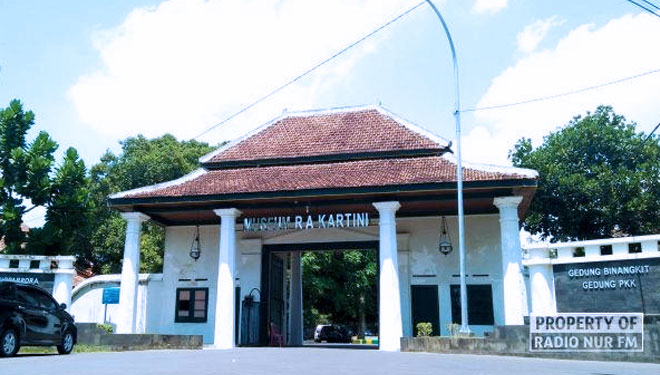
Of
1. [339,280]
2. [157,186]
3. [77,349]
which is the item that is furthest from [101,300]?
[339,280]

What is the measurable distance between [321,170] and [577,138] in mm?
14775

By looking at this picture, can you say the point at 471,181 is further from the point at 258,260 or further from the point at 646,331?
the point at 258,260

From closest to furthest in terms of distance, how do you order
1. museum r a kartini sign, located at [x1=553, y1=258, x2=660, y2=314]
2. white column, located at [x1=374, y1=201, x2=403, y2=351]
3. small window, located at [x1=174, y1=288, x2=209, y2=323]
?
1. museum r a kartini sign, located at [x1=553, y1=258, x2=660, y2=314]
2. white column, located at [x1=374, y1=201, x2=403, y2=351]
3. small window, located at [x1=174, y1=288, x2=209, y2=323]

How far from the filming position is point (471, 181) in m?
17.1

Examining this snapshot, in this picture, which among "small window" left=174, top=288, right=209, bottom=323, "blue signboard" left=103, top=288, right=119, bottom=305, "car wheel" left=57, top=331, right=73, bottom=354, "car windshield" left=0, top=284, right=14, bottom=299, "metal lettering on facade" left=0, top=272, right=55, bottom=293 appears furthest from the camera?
"small window" left=174, top=288, right=209, bottom=323

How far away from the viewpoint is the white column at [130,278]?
63.6 ft

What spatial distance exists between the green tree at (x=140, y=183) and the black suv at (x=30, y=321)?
1770 centimetres

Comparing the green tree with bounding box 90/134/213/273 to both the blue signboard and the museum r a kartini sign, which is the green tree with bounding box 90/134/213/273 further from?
the museum r a kartini sign

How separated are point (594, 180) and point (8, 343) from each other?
23729 millimetres

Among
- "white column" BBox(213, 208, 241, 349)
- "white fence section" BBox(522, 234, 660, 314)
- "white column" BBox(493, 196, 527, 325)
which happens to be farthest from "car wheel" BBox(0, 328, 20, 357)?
"white column" BBox(493, 196, 527, 325)

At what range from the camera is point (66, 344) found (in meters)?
13.9

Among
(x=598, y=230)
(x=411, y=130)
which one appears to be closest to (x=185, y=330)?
(x=411, y=130)

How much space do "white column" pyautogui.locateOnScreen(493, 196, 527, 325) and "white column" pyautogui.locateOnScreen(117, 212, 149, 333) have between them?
37.6 feet

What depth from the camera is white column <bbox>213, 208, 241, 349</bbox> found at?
18.6 meters
